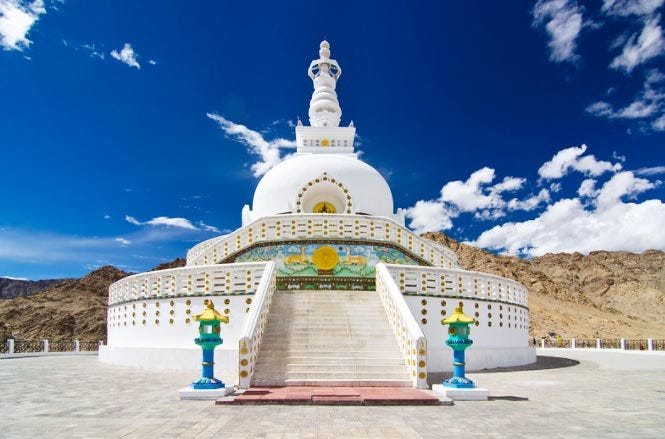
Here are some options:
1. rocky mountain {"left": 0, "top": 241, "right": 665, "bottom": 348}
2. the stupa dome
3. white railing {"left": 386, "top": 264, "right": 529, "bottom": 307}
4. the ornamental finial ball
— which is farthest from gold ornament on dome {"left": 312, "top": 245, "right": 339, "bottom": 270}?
rocky mountain {"left": 0, "top": 241, "right": 665, "bottom": 348}

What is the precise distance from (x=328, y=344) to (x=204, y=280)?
527 cm

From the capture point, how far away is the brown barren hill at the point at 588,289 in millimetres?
78375

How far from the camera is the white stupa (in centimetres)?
1352

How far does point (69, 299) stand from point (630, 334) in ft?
260

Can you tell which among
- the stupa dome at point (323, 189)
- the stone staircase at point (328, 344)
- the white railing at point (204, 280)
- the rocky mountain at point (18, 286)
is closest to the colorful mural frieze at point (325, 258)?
the stone staircase at point (328, 344)

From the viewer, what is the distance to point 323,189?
26.4 meters

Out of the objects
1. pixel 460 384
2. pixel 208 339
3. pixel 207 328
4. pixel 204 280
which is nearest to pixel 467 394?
pixel 460 384

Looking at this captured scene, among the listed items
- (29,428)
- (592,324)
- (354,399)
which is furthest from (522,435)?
(592,324)

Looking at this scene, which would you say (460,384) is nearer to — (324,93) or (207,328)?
(207,328)

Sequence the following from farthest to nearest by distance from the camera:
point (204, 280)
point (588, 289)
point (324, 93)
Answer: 1. point (588, 289)
2. point (324, 93)
3. point (204, 280)

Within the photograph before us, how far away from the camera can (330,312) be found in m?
16.4

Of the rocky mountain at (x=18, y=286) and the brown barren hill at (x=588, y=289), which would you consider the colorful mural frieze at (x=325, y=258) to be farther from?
the rocky mountain at (x=18, y=286)

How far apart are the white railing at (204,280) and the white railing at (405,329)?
3.94 metres

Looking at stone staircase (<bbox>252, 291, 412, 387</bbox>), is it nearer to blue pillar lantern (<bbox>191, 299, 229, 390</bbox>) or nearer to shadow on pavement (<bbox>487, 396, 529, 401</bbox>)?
blue pillar lantern (<bbox>191, 299, 229, 390</bbox>)
